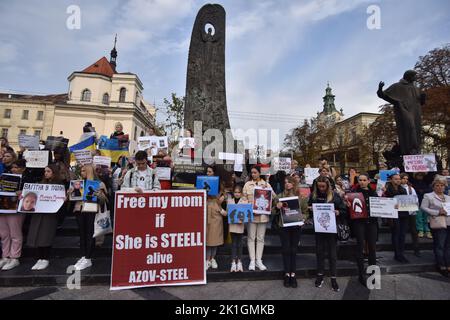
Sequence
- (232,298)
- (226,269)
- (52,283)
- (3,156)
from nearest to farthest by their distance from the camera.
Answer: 1. (232,298)
2. (52,283)
3. (226,269)
4. (3,156)

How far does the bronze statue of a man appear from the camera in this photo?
794 centimetres

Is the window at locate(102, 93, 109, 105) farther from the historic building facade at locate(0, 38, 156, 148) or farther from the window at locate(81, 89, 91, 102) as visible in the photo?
the window at locate(81, 89, 91, 102)

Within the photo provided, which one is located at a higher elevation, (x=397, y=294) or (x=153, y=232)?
(x=153, y=232)

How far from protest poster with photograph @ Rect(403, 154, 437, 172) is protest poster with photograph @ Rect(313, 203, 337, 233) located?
447 centimetres

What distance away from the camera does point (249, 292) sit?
145 inches

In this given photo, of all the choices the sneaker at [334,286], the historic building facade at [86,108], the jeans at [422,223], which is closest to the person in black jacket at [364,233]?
the sneaker at [334,286]

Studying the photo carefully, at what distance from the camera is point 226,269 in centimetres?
425

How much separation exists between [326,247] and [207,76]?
22.3 ft

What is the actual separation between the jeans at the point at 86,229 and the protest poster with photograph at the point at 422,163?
821cm

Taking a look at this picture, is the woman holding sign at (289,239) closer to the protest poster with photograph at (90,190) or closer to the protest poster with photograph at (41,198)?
the protest poster with photograph at (90,190)

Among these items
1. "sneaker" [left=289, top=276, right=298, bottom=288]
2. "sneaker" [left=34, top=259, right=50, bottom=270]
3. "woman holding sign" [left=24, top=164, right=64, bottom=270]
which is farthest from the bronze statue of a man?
"sneaker" [left=34, top=259, right=50, bottom=270]
